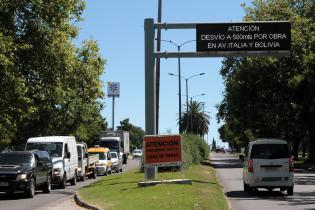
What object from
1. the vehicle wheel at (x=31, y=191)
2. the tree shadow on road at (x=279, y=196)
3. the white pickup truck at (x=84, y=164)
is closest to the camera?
the tree shadow on road at (x=279, y=196)

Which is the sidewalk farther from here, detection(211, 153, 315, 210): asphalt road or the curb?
detection(211, 153, 315, 210): asphalt road

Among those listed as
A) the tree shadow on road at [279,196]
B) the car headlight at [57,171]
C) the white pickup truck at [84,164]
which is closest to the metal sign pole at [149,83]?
the car headlight at [57,171]

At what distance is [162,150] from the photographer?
71.7 feet

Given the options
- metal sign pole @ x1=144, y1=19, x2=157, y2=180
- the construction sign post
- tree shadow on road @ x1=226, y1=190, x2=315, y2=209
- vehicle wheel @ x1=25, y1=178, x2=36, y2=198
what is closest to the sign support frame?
metal sign pole @ x1=144, y1=19, x2=157, y2=180

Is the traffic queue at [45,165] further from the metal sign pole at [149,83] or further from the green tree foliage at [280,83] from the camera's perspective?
the green tree foliage at [280,83]

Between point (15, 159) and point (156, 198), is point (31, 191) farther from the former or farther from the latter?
point (156, 198)

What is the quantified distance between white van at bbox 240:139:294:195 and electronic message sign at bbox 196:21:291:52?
5.54 meters

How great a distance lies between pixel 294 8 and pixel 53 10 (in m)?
37.7

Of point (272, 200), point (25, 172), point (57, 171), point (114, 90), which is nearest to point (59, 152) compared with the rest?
point (57, 171)

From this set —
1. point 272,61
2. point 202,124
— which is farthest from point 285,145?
point 202,124

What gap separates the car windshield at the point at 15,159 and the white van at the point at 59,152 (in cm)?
336

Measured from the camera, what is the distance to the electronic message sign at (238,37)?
25953mm

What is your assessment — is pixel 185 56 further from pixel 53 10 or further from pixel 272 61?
pixel 272 61

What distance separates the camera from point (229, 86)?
6109 cm
